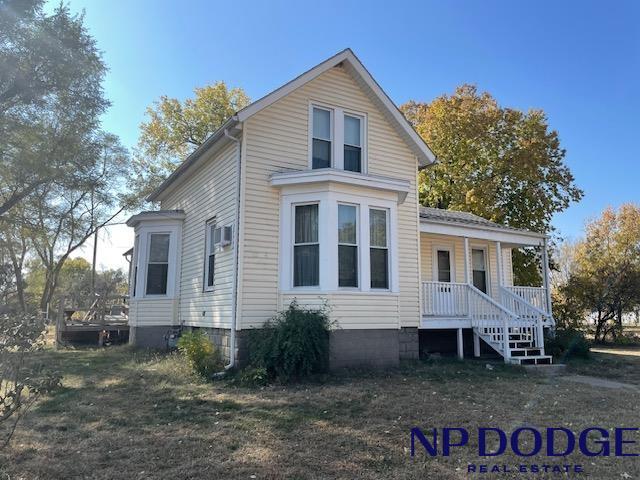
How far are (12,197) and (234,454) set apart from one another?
16514 mm

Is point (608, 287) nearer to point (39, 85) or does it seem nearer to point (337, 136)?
point (337, 136)

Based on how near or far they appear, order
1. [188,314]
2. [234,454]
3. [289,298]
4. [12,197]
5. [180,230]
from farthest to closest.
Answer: [12,197] < [180,230] < [188,314] < [289,298] < [234,454]

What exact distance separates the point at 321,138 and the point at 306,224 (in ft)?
7.45

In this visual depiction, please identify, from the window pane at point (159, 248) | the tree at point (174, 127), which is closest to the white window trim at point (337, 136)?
the window pane at point (159, 248)

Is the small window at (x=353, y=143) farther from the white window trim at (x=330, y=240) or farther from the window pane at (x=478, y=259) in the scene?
the window pane at (x=478, y=259)

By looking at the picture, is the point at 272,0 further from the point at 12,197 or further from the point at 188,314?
the point at 12,197

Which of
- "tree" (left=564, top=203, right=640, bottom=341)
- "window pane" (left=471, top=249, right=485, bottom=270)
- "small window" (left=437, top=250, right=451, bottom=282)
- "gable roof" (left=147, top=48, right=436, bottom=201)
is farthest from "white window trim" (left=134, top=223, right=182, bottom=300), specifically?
"tree" (left=564, top=203, right=640, bottom=341)

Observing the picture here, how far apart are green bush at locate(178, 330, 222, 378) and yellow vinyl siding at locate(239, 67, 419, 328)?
0.84 meters

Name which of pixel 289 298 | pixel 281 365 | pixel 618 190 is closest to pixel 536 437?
pixel 281 365

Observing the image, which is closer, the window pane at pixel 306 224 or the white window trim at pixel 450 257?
the window pane at pixel 306 224

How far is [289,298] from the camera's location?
30.9ft

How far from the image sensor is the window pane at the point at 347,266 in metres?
9.59

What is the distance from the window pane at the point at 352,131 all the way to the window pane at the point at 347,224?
6.83ft

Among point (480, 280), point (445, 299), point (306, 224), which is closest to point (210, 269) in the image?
point (306, 224)
